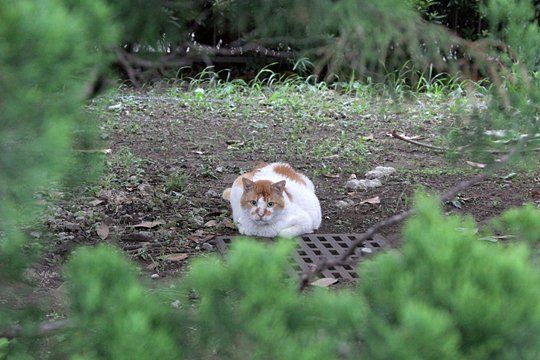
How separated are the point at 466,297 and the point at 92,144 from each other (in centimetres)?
107


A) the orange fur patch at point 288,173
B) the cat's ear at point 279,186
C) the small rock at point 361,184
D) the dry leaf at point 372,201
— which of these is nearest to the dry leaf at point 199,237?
the cat's ear at point 279,186

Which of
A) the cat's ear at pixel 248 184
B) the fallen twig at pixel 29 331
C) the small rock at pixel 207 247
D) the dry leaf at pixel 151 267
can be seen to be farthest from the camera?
the cat's ear at pixel 248 184

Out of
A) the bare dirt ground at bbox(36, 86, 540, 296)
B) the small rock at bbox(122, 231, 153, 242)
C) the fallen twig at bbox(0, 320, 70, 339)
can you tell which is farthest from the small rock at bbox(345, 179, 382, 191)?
the fallen twig at bbox(0, 320, 70, 339)

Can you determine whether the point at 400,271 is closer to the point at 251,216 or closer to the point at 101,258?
the point at 101,258

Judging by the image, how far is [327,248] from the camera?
441cm

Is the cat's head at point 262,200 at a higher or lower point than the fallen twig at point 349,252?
lower

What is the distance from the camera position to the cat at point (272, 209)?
183 inches

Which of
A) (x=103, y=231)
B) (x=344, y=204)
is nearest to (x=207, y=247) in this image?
(x=103, y=231)

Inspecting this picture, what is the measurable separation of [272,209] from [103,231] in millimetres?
1007

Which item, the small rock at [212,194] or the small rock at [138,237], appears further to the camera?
the small rock at [212,194]

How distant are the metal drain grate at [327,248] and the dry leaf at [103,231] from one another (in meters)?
0.63

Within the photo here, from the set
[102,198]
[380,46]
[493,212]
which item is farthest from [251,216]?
[380,46]

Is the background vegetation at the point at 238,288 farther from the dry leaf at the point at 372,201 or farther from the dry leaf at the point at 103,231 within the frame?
the dry leaf at the point at 372,201

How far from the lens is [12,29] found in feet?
3.96
